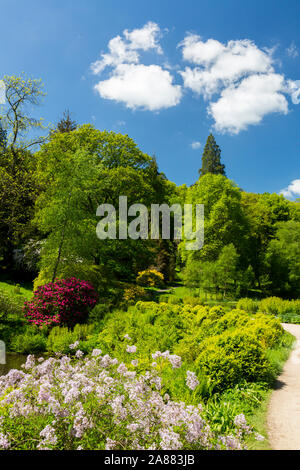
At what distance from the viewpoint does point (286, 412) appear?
15.8 feet

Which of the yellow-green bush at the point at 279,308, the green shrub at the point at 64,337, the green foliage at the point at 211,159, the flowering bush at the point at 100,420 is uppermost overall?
the green foliage at the point at 211,159

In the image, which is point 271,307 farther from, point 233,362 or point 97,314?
point 233,362

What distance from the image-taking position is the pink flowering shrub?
428 inches

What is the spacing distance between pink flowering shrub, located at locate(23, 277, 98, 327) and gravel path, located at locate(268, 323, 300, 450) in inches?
296

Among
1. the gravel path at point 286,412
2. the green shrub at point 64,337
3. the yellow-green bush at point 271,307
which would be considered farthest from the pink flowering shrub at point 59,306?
the yellow-green bush at point 271,307

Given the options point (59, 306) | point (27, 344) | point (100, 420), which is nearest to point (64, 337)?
point (27, 344)

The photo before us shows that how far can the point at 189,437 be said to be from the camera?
2.99 metres

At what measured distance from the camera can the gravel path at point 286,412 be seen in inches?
156

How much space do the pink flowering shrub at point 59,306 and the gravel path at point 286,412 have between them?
752 centimetres

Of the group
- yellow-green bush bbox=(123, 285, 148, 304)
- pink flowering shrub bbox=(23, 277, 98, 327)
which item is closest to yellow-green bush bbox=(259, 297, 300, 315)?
yellow-green bush bbox=(123, 285, 148, 304)

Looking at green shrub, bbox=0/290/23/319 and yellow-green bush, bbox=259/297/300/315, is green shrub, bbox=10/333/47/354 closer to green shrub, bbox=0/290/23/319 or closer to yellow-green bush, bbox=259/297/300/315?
green shrub, bbox=0/290/23/319

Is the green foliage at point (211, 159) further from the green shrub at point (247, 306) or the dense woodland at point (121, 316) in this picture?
the green shrub at point (247, 306)

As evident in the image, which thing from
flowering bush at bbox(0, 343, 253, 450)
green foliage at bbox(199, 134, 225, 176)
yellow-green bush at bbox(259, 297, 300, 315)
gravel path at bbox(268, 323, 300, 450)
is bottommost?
yellow-green bush at bbox(259, 297, 300, 315)

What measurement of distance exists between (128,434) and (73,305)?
8.62 metres
